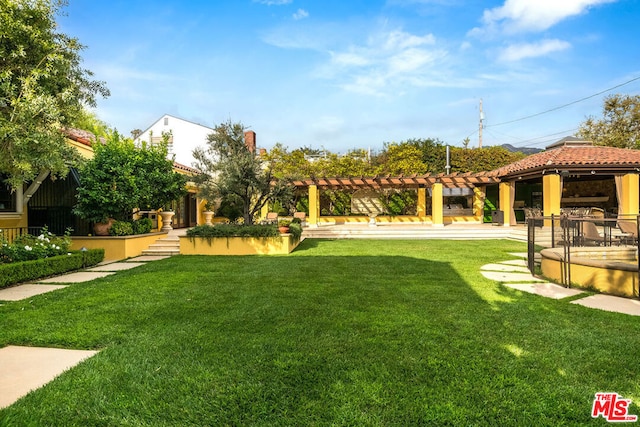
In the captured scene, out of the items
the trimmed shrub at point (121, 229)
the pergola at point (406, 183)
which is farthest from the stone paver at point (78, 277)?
the pergola at point (406, 183)

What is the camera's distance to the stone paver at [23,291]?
6477 mm

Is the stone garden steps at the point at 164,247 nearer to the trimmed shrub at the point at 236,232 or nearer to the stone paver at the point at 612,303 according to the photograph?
the trimmed shrub at the point at 236,232

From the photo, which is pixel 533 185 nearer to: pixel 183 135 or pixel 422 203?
pixel 422 203

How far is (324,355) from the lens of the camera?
141 inches

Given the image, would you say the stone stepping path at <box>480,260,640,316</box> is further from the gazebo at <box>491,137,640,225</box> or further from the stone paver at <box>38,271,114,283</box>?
the gazebo at <box>491,137,640,225</box>

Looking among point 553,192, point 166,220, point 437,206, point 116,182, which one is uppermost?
point 116,182

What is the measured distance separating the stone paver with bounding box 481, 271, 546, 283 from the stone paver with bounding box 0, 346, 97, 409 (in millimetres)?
7196

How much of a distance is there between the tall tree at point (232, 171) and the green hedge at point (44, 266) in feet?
13.4

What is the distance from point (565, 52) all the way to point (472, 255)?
1423 centimetres

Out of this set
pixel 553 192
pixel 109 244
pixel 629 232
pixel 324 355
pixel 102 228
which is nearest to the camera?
pixel 324 355

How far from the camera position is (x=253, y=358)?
3512 mm

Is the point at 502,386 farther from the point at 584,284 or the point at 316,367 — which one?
the point at 584,284

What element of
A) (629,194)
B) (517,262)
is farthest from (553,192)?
(517,262)

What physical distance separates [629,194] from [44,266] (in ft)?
82.8
